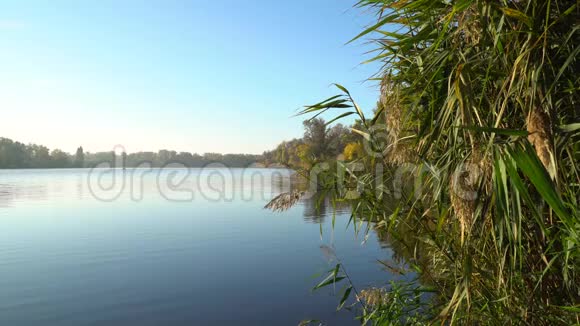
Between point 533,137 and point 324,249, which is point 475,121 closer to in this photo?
point 533,137

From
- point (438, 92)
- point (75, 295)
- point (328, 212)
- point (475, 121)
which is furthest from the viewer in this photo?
point (328, 212)

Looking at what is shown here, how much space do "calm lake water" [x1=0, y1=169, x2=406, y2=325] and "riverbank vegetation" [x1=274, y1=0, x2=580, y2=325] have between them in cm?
98

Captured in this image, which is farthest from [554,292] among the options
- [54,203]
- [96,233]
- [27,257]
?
[54,203]

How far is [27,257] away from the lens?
1165 centimetres

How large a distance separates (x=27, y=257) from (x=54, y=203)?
13882mm

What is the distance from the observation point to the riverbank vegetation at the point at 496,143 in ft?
7.25

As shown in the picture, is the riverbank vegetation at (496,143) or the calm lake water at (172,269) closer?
the riverbank vegetation at (496,143)

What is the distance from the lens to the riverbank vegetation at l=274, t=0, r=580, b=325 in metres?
2.21

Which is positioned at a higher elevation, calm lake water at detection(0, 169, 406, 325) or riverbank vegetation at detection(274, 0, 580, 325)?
riverbank vegetation at detection(274, 0, 580, 325)

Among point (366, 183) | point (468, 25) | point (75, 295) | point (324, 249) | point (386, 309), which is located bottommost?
point (75, 295)

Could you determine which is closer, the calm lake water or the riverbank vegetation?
the riverbank vegetation

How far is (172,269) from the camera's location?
10.5 meters

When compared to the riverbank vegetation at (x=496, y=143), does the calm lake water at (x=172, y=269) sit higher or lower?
lower

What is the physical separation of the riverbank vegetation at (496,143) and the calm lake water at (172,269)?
0.98m
